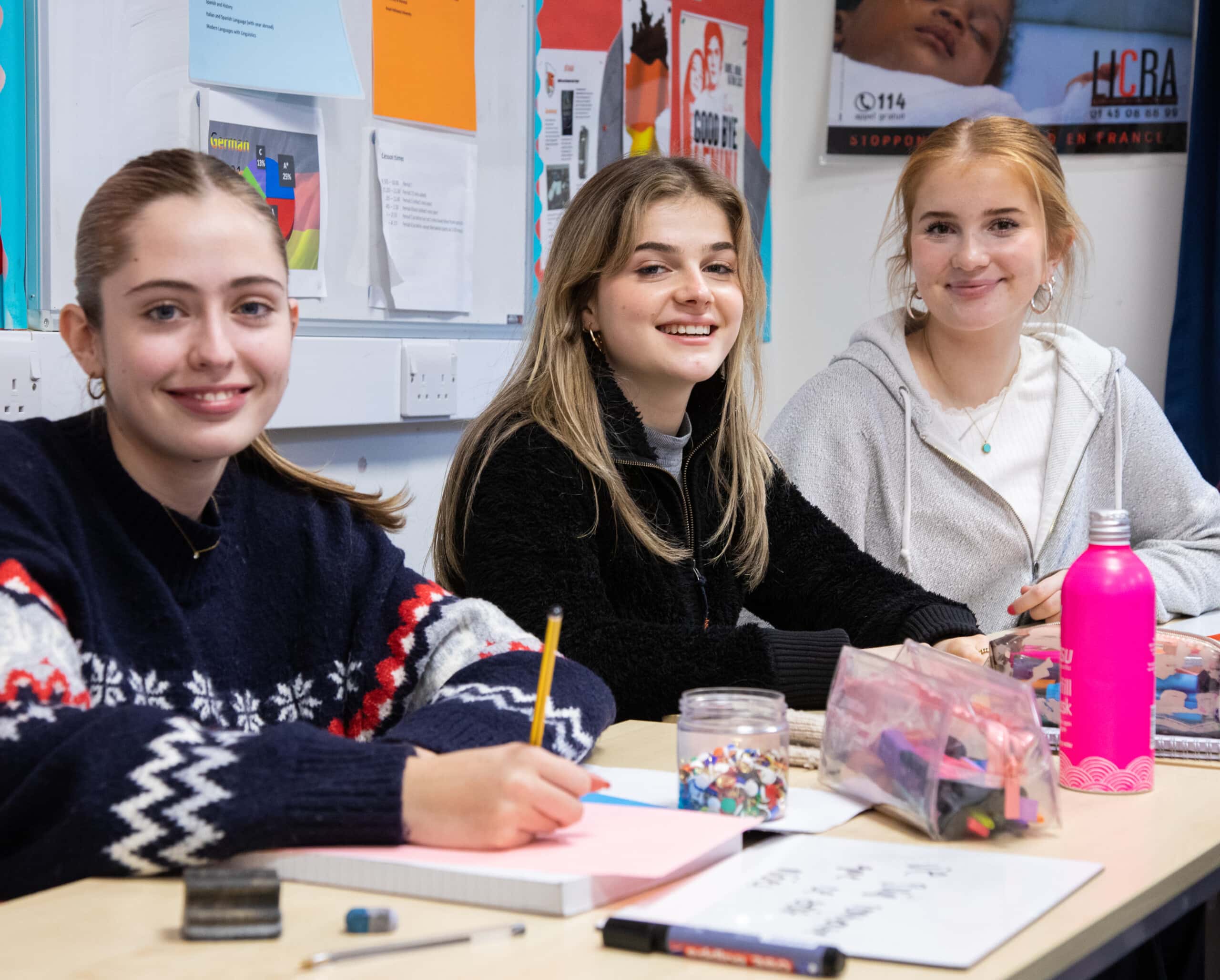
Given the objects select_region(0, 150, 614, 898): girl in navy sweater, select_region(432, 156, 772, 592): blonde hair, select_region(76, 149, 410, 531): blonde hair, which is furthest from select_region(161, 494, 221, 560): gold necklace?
select_region(432, 156, 772, 592): blonde hair

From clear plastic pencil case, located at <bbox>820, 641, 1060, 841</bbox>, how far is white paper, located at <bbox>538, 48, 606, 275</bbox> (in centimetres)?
163

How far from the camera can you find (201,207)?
1.12 m

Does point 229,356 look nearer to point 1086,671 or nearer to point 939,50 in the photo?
point 1086,671

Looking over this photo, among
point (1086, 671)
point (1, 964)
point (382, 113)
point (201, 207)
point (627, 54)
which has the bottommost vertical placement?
point (1, 964)

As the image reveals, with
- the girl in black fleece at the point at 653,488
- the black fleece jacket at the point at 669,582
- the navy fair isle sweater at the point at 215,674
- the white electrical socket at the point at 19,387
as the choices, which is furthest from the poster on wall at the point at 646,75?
the navy fair isle sweater at the point at 215,674

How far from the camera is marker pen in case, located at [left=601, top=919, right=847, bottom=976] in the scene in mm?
714

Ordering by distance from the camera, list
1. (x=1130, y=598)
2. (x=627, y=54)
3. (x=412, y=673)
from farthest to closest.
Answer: (x=627, y=54)
(x=412, y=673)
(x=1130, y=598)

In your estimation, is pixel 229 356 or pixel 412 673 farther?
pixel 412 673

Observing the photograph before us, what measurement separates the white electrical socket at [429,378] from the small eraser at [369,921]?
1.51 metres

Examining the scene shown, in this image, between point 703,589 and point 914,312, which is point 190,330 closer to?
point 703,589

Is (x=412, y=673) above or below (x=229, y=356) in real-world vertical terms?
below

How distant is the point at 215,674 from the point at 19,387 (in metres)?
0.69

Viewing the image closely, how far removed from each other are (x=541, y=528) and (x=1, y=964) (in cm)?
84

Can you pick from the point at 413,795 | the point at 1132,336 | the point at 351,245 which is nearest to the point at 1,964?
the point at 413,795
